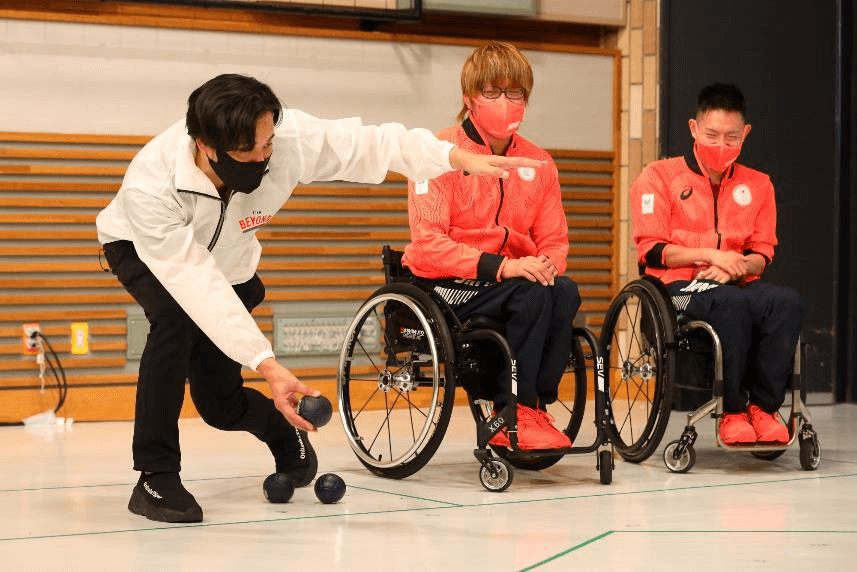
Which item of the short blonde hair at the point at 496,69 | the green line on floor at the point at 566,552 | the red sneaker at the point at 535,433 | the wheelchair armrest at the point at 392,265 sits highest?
the short blonde hair at the point at 496,69

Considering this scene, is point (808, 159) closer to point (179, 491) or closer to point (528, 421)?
point (528, 421)

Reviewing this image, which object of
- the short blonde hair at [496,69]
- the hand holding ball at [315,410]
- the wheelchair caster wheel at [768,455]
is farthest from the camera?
the wheelchair caster wheel at [768,455]

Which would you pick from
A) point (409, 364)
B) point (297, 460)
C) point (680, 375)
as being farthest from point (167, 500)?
point (680, 375)

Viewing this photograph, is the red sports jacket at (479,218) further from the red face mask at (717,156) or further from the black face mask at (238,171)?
the black face mask at (238,171)

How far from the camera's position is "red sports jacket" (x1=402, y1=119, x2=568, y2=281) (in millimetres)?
3451

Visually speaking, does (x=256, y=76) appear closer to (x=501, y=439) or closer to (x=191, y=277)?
(x=501, y=439)

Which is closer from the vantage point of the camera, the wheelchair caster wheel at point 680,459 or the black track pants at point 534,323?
the black track pants at point 534,323

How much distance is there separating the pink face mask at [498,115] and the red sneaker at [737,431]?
99 centimetres

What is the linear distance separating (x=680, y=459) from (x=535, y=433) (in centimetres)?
54

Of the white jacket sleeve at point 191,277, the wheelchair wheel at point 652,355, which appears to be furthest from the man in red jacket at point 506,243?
the white jacket sleeve at point 191,277

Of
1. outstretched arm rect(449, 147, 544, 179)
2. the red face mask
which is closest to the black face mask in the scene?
outstretched arm rect(449, 147, 544, 179)

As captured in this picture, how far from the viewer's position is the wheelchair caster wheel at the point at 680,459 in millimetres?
3607

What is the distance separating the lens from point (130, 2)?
5.12 metres

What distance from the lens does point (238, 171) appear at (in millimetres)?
2734
